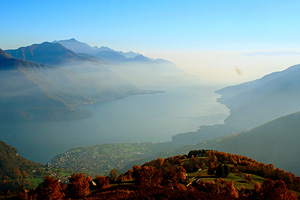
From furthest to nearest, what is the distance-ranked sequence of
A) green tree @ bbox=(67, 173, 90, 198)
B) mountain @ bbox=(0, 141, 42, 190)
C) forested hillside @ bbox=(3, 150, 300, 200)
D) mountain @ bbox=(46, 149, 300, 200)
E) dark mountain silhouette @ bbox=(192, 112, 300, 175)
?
dark mountain silhouette @ bbox=(192, 112, 300, 175) < mountain @ bbox=(0, 141, 42, 190) < green tree @ bbox=(67, 173, 90, 198) < forested hillside @ bbox=(3, 150, 300, 200) < mountain @ bbox=(46, 149, 300, 200)

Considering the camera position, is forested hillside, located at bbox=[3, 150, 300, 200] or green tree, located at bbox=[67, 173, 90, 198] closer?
forested hillside, located at bbox=[3, 150, 300, 200]

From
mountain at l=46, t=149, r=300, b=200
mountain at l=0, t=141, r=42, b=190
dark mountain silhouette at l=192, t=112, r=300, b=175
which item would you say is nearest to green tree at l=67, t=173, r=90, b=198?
mountain at l=46, t=149, r=300, b=200

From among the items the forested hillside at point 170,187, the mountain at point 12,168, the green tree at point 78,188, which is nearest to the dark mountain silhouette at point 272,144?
the forested hillside at point 170,187

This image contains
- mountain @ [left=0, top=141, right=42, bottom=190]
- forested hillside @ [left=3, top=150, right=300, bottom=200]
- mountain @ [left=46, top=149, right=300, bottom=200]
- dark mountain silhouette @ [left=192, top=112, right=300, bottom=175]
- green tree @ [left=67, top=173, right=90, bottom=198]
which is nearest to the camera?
mountain @ [left=46, top=149, right=300, bottom=200]

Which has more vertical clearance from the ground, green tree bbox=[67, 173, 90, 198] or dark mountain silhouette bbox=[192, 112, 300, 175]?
green tree bbox=[67, 173, 90, 198]

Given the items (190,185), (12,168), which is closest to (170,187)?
(190,185)

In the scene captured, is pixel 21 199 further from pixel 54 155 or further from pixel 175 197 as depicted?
pixel 54 155

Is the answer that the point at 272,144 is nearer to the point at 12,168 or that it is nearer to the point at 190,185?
the point at 190,185

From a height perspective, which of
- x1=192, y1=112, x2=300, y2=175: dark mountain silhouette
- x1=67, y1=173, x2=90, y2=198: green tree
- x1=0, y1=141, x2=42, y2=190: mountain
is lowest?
x1=0, y1=141, x2=42, y2=190: mountain

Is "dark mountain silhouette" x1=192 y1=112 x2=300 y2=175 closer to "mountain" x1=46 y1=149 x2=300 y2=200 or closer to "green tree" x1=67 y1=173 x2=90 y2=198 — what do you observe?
"mountain" x1=46 y1=149 x2=300 y2=200

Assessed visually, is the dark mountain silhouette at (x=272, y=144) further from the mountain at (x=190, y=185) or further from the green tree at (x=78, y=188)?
the green tree at (x=78, y=188)

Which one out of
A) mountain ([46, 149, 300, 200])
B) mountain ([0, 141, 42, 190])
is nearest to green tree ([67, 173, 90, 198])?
mountain ([46, 149, 300, 200])
